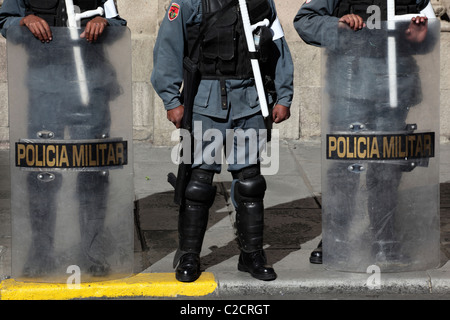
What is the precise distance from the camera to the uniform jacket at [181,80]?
17.0ft


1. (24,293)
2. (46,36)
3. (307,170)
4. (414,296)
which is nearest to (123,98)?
(46,36)

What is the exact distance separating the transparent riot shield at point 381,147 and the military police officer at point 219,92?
1.17ft

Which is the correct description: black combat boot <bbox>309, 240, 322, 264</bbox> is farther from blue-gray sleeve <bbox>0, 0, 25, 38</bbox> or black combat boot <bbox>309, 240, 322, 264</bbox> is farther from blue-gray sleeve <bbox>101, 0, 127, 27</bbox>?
blue-gray sleeve <bbox>0, 0, 25, 38</bbox>

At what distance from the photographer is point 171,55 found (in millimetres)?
5215

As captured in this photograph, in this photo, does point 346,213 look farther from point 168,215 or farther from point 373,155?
point 168,215

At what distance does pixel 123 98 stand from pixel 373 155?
154 centimetres

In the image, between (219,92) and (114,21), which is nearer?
(219,92)

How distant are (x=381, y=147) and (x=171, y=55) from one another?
1380mm

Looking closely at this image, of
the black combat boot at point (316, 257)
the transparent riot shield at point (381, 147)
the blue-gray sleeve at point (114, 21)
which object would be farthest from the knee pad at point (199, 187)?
the blue-gray sleeve at point (114, 21)

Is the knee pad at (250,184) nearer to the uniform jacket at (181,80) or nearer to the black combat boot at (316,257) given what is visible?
the uniform jacket at (181,80)

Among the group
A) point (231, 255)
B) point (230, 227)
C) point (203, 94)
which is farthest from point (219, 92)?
point (230, 227)

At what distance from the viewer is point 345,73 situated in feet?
17.7

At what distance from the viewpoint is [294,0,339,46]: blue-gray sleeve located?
547 cm

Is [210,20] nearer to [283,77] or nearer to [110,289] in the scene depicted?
[283,77]
